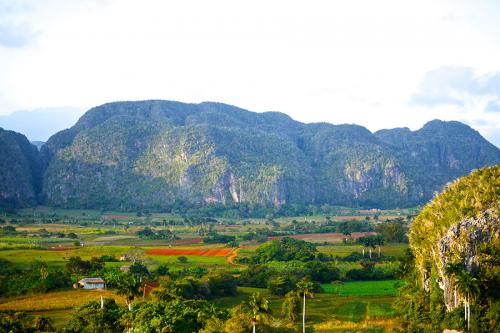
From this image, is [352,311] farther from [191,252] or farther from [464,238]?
[191,252]

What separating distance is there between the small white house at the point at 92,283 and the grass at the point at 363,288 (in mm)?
27846

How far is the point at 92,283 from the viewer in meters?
62.7

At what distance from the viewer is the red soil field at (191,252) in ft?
302

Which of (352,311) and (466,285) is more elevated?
(466,285)

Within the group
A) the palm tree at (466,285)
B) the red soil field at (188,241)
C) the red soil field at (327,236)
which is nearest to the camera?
the palm tree at (466,285)

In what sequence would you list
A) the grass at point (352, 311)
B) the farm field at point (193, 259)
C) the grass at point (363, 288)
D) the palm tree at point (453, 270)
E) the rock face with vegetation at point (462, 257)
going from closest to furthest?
the palm tree at point (453, 270) < the rock face with vegetation at point (462, 257) < the grass at point (352, 311) < the farm field at point (193, 259) < the grass at point (363, 288)

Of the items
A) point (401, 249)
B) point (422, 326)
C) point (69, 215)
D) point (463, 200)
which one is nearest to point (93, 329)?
point (422, 326)

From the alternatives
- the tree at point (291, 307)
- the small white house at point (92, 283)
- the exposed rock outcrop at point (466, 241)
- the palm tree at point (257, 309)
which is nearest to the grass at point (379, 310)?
the tree at point (291, 307)

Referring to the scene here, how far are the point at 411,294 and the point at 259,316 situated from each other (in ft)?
58.5

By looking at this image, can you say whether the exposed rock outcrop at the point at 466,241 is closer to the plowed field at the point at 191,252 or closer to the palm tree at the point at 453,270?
the palm tree at the point at 453,270

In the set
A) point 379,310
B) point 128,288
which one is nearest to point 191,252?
point 379,310

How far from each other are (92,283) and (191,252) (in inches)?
1341

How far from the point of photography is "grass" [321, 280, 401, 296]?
208 feet

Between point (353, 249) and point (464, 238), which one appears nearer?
point (464, 238)
